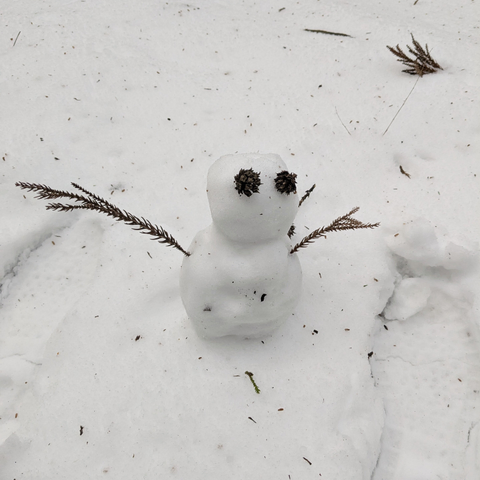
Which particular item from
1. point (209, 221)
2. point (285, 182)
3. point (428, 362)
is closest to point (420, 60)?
point (209, 221)

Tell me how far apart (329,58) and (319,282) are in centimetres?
189

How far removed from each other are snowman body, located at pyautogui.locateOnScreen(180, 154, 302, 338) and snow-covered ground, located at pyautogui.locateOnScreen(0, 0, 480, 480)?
0.29 meters

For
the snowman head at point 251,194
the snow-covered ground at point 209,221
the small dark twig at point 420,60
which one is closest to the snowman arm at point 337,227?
the snowman head at point 251,194

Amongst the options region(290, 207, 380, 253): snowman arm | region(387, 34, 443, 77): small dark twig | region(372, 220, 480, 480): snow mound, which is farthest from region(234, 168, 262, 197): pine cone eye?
region(387, 34, 443, 77): small dark twig

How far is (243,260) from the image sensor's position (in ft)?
4.30

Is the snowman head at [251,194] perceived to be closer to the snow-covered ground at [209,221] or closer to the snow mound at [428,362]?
the snow-covered ground at [209,221]

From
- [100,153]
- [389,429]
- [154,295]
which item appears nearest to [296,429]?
[389,429]

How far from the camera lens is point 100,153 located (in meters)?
2.39

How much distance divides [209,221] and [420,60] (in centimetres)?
198

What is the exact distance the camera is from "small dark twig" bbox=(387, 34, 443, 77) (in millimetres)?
2580

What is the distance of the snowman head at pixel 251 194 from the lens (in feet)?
3.63

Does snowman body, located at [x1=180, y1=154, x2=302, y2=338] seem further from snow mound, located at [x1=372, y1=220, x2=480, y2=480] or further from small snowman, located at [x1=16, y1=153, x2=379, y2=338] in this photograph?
snow mound, located at [x1=372, y1=220, x2=480, y2=480]

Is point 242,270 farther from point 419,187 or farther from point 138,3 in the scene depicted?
point 138,3

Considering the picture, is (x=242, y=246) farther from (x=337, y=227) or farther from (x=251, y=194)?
(x=337, y=227)
